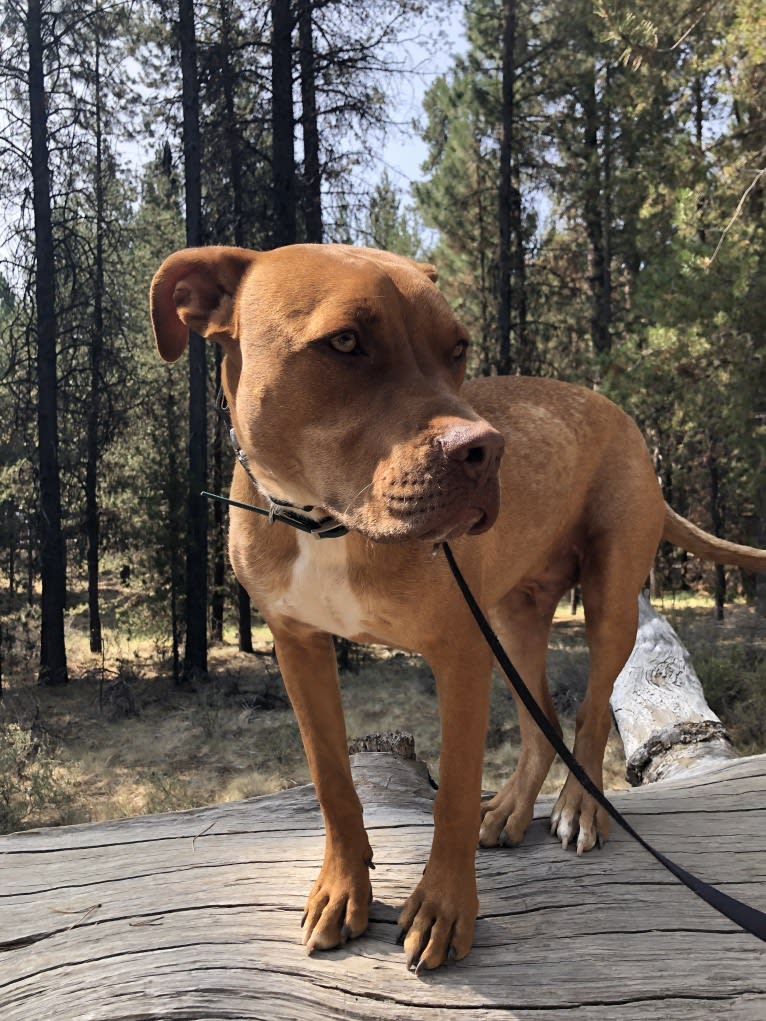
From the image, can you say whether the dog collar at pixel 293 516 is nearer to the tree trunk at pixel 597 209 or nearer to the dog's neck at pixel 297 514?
the dog's neck at pixel 297 514

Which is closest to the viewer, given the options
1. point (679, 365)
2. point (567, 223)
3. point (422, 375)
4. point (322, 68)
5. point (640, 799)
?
point (422, 375)

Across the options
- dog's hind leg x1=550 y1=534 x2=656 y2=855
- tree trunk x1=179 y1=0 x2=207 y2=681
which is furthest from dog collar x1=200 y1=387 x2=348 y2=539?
tree trunk x1=179 y1=0 x2=207 y2=681

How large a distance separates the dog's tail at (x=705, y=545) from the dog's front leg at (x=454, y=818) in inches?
61.9

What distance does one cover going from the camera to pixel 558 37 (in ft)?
56.9

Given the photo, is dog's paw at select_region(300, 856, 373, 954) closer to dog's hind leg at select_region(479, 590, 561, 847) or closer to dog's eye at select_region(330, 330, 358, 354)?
dog's hind leg at select_region(479, 590, 561, 847)

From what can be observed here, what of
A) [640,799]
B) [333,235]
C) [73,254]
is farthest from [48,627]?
[640,799]

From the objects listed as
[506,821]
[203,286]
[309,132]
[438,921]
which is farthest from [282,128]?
[438,921]

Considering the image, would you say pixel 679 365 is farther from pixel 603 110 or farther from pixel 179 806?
pixel 603 110

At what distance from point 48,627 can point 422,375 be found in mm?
14194

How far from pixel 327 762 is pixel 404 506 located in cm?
111

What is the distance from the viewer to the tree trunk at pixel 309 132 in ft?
40.5

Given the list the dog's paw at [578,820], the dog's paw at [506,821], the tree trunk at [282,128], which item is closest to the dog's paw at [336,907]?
the dog's paw at [506,821]

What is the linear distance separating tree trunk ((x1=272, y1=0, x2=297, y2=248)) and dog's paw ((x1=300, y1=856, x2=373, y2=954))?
11.1 m

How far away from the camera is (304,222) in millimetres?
12961
